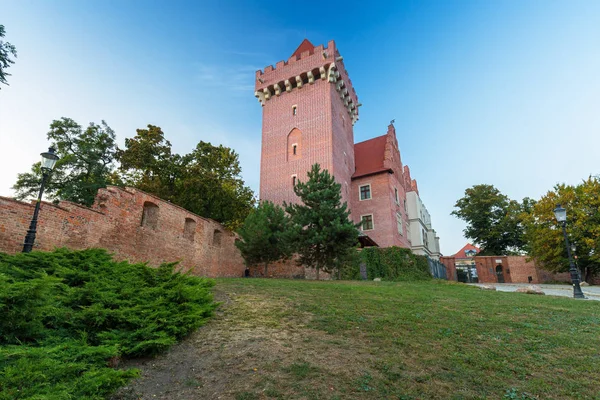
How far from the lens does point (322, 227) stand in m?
16.0

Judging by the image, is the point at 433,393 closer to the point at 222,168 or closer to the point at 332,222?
the point at 332,222

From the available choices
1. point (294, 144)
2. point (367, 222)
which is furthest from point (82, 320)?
point (367, 222)

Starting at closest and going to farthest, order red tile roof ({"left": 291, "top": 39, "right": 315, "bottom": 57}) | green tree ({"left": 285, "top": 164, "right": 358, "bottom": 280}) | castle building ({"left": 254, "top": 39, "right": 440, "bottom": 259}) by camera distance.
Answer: green tree ({"left": 285, "top": 164, "right": 358, "bottom": 280}), castle building ({"left": 254, "top": 39, "right": 440, "bottom": 259}), red tile roof ({"left": 291, "top": 39, "right": 315, "bottom": 57})

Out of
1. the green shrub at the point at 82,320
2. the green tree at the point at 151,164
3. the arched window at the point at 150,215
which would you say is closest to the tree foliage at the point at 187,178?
the green tree at the point at 151,164

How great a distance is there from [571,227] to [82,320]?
30.9 metres

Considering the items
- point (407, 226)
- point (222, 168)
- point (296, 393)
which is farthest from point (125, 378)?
point (407, 226)

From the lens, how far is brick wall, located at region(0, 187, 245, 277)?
9047 mm

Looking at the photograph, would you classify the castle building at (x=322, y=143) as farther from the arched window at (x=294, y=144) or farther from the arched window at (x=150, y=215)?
the arched window at (x=150, y=215)

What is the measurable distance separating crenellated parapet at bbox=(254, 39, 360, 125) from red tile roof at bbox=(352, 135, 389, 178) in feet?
12.5

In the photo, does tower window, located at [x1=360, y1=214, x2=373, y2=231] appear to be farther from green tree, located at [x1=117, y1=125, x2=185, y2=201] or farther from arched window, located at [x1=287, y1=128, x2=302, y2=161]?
green tree, located at [x1=117, y1=125, x2=185, y2=201]

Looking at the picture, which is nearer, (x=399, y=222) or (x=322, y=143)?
(x=322, y=143)

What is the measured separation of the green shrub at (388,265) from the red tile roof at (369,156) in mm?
9453

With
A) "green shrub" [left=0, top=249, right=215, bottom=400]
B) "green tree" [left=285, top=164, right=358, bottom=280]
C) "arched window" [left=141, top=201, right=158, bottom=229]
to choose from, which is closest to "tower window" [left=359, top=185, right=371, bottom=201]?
"green tree" [left=285, top=164, right=358, bottom=280]

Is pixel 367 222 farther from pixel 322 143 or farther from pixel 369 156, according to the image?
pixel 322 143
